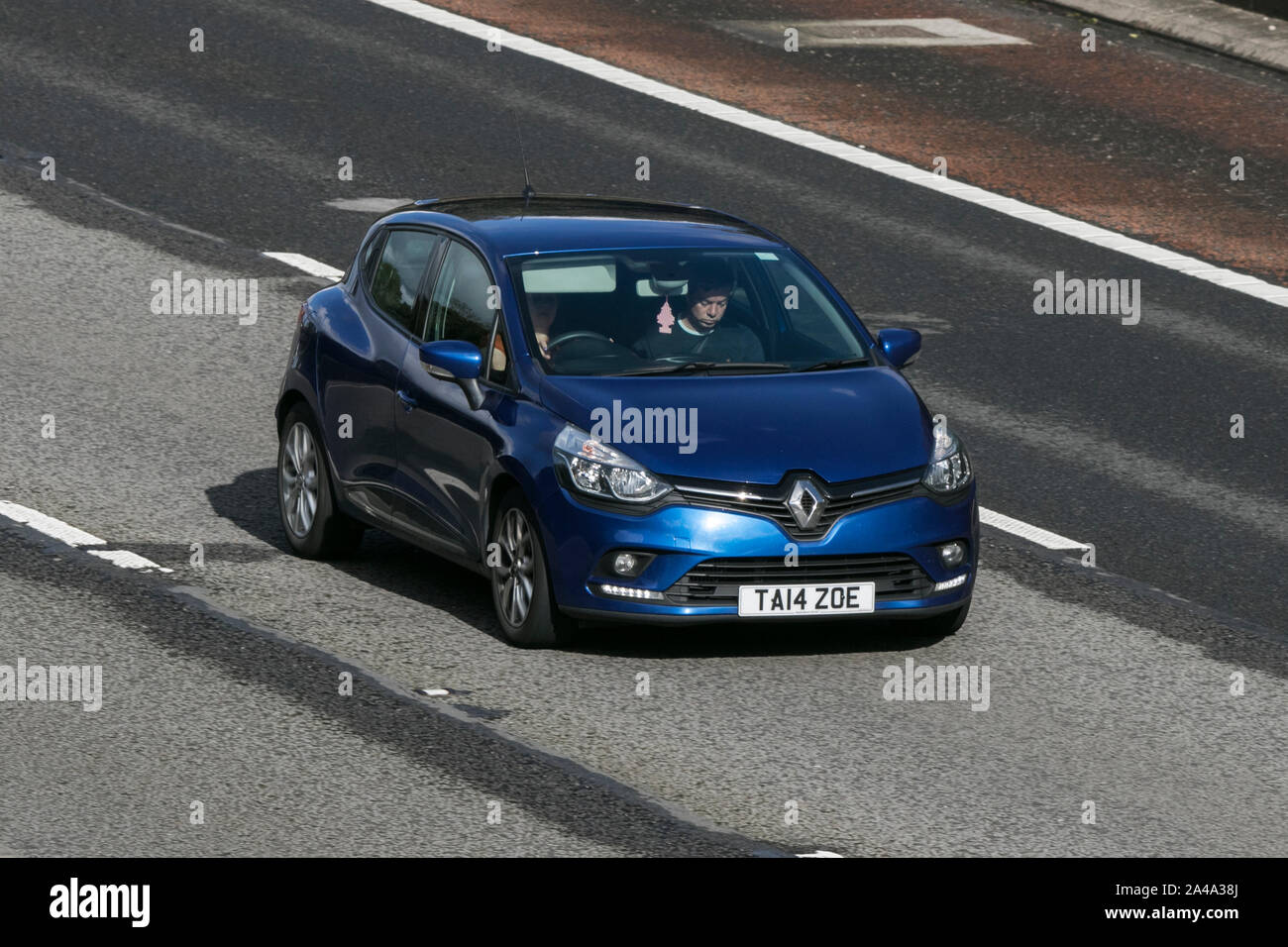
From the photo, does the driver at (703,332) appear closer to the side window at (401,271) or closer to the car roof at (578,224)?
the car roof at (578,224)

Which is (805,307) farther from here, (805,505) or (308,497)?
(308,497)

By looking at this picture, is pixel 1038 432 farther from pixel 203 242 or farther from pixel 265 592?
pixel 203 242

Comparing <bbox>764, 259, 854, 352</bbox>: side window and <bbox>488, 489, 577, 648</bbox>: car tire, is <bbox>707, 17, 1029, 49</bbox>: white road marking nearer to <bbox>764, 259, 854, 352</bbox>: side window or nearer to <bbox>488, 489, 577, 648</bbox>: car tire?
<bbox>764, 259, 854, 352</bbox>: side window

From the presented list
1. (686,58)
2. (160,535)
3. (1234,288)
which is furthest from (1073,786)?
(686,58)

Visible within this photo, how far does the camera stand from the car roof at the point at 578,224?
1061 cm

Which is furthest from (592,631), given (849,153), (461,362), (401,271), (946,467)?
→ (849,153)

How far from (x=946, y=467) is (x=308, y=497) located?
Result: 3.14 m

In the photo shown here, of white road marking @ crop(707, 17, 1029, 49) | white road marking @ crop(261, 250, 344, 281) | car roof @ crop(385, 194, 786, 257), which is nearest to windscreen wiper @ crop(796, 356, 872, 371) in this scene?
car roof @ crop(385, 194, 786, 257)

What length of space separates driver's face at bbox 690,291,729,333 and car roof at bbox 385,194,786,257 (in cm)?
36

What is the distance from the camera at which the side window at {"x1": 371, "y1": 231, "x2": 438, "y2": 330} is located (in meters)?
11.0

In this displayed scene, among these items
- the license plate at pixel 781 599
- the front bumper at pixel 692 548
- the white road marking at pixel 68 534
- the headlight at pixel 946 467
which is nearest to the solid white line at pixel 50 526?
the white road marking at pixel 68 534

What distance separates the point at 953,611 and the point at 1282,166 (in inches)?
456

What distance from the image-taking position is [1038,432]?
44.6ft

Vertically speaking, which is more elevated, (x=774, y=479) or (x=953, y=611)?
(x=774, y=479)
